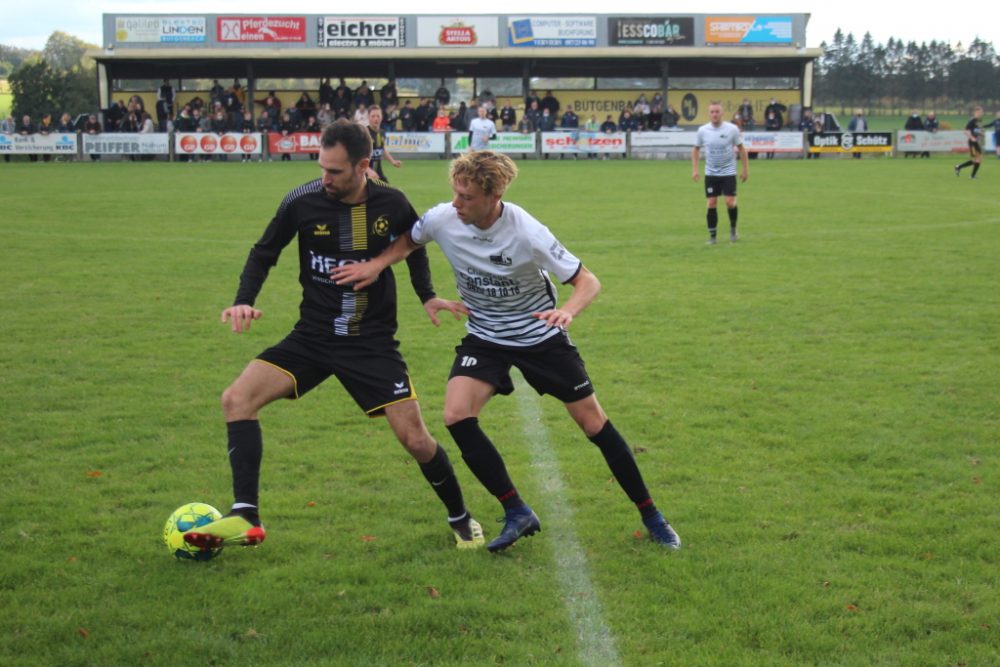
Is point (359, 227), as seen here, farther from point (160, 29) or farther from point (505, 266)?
point (160, 29)

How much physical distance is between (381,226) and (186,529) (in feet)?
5.23

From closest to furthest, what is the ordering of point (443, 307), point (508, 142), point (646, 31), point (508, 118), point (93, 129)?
1. point (443, 307)
2. point (93, 129)
3. point (508, 142)
4. point (508, 118)
5. point (646, 31)

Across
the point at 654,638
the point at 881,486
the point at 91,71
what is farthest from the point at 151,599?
the point at 91,71

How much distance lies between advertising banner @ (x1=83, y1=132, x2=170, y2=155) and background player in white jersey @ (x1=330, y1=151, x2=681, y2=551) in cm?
3477

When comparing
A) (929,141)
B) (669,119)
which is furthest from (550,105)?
(929,141)

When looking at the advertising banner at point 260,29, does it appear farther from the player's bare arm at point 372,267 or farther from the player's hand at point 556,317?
the player's hand at point 556,317

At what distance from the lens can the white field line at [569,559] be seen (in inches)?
157

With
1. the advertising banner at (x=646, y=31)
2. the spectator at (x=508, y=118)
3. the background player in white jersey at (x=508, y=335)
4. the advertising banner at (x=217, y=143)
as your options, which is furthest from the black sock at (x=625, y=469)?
the advertising banner at (x=646, y=31)

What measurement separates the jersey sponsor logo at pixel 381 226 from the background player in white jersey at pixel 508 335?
8 cm

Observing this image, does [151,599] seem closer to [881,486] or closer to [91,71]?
[881,486]

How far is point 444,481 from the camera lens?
16.5ft

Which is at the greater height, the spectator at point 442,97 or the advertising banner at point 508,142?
the spectator at point 442,97

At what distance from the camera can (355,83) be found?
158ft

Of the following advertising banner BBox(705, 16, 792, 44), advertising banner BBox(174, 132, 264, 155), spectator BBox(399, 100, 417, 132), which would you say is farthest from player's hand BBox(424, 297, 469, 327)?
advertising banner BBox(705, 16, 792, 44)
